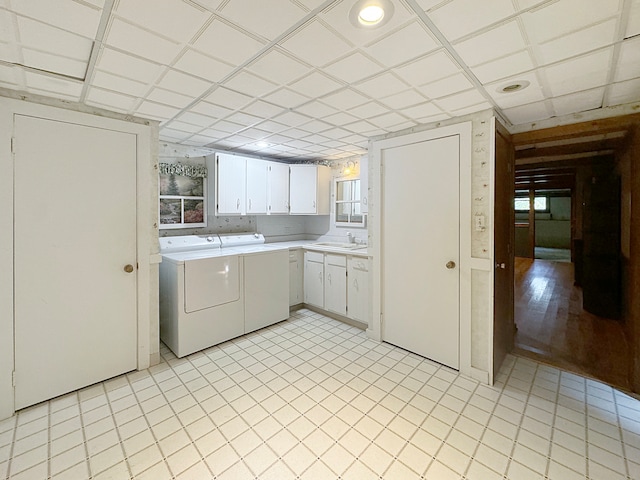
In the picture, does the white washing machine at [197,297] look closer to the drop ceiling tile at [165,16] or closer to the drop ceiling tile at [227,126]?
the drop ceiling tile at [227,126]

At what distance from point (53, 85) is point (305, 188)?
2.98 metres

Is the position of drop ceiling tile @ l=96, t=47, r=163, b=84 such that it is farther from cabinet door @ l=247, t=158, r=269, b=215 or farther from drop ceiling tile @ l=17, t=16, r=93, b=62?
cabinet door @ l=247, t=158, r=269, b=215

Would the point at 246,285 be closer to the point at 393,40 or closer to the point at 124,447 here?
the point at 124,447

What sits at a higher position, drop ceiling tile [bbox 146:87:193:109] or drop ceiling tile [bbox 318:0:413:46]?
drop ceiling tile [bbox 146:87:193:109]

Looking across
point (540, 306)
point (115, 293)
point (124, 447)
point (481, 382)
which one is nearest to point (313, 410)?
point (124, 447)

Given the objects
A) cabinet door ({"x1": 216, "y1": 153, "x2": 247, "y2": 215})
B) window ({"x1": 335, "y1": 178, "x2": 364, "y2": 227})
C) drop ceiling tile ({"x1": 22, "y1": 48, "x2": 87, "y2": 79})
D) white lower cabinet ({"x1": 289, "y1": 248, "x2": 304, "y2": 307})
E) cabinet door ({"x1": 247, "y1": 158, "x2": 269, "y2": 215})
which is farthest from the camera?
window ({"x1": 335, "y1": 178, "x2": 364, "y2": 227})

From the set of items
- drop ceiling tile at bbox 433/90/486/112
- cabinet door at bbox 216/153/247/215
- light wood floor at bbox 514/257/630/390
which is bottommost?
light wood floor at bbox 514/257/630/390

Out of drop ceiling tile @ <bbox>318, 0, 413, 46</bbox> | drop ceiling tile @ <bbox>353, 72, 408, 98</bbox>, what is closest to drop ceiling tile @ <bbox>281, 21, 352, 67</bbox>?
drop ceiling tile @ <bbox>318, 0, 413, 46</bbox>

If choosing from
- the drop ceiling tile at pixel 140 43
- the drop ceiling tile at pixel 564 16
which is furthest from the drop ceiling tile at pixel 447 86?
the drop ceiling tile at pixel 140 43

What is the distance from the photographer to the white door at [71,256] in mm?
2113

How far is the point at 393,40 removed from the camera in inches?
57.8

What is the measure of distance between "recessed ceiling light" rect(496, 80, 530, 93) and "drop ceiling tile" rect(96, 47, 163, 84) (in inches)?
90.3

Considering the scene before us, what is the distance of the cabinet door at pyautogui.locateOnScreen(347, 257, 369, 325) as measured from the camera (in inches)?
138

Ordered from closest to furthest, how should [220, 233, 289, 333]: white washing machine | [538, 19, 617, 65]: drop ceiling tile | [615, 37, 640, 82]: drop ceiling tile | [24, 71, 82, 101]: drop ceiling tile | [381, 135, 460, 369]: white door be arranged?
1. [538, 19, 617, 65]: drop ceiling tile
2. [615, 37, 640, 82]: drop ceiling tile
3. [24, 71, 82, 101]: drop ceiling tile
4. [381, 135, 460, 369]: white door
5. [220, 233, 289, 333]: white washing machine
